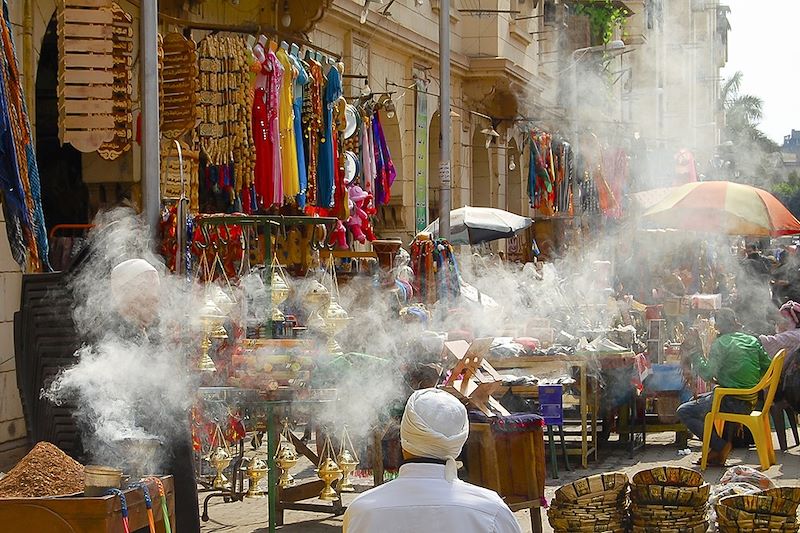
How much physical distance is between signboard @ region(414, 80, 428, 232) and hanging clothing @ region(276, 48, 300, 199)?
263 inches

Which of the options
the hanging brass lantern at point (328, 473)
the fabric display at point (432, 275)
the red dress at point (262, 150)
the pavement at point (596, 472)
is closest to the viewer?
the hanging brass lantern at point (328, 473)

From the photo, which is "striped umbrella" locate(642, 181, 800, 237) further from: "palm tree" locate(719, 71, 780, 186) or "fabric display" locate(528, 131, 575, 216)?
"palm tree" locate(719, 71, 780, 186)

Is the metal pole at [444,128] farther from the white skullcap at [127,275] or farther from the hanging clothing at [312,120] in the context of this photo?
the white skullcap at [127,275]

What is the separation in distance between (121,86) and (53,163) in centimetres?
412

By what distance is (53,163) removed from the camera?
11.8 meters

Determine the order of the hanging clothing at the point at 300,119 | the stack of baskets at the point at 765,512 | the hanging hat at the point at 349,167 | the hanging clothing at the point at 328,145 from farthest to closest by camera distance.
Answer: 1. the hanging hat at the point at 349,167
2. the hanging clothing at the point at 328,145
3. the hanging clothing at the point at 300,119
4. the stack of baskets at the point at 765,512

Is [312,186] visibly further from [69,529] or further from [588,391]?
[69,529]

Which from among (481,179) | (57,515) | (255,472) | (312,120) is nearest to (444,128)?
(312,120)

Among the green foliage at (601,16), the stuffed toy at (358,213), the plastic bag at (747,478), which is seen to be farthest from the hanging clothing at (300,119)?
the green foliage at (601,16)

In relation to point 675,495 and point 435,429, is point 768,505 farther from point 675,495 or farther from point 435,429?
point 435,429

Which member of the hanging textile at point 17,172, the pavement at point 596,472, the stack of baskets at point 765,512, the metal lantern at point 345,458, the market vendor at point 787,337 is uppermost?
the hanging textile at point 17,172

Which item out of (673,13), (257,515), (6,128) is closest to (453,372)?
(257,515)

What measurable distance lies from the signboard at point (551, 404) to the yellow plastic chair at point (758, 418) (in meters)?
1.22

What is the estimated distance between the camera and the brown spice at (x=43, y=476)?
14.0ft
